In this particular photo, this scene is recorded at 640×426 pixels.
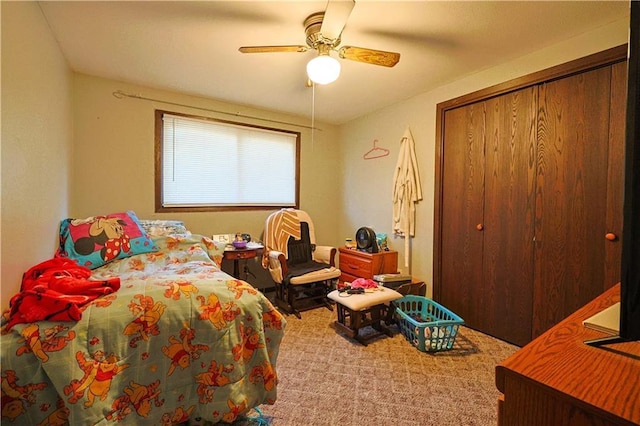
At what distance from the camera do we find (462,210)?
2709 mm

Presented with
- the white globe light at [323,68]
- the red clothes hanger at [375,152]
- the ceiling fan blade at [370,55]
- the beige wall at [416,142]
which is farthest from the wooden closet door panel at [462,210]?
the white globe light at [323,68]

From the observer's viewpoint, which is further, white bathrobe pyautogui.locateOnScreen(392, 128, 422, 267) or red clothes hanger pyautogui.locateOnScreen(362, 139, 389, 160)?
red clothes hanger pyautogui.locateOnScreen(362, 139, 389, 160)

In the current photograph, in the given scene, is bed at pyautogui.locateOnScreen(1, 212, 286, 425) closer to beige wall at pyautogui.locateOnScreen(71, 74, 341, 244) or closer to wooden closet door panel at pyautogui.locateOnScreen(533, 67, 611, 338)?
beige wall at pyautogui.locateOnScreen(71, 74, 341, 244)

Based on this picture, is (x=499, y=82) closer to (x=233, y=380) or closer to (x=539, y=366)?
(x=539, y=366)

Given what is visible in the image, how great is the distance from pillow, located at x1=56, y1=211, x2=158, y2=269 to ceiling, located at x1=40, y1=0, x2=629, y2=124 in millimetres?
1362

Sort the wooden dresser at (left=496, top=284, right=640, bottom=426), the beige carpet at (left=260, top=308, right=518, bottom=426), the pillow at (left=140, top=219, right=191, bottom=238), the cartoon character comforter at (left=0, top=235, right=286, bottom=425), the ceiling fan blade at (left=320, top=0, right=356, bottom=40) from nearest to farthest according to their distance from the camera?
1. the wooden dresser at (left=496, top=284, right=640, bottom=426)
2. the cartoon character comforter at (left=0, top=235, right=286, bottom=425)
3. the ceiling fan blade at (left=320, top=0, right=356, bottom=40)
4. the beige carpet at (left=260, top=308, right=518, bottom=426)
5. the pillow at (left=140, top=219, right=191, bottom=238)

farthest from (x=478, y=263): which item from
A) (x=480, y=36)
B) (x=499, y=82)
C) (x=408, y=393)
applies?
(x=480, y=36)

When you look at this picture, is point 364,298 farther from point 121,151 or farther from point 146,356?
point 121,151

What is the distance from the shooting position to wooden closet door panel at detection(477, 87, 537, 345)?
226 cm

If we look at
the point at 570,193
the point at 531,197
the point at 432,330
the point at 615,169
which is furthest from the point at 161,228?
the point at 615,169

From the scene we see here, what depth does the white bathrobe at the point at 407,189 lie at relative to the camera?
10.3 ft

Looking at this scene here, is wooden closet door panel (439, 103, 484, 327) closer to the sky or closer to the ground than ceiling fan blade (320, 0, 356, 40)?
closer to the ground

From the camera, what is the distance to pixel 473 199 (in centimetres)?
262

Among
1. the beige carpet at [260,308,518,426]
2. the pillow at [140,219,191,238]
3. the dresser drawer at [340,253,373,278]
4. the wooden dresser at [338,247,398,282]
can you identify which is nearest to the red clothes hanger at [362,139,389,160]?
the wooden dresser at [338,247,398,282]
